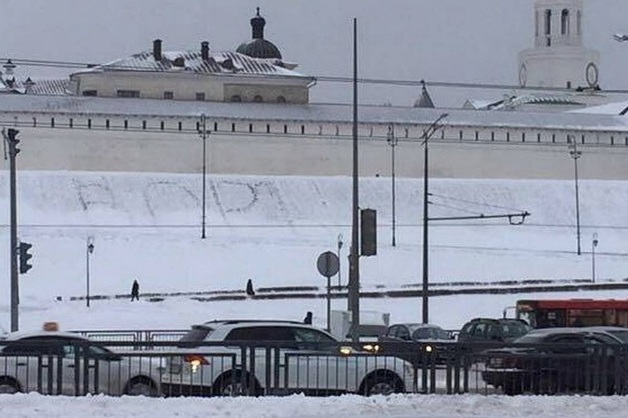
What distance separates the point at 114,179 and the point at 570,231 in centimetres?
2467

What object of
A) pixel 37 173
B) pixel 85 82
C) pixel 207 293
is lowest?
pixel 207 293

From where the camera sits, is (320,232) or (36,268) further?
(320,232)

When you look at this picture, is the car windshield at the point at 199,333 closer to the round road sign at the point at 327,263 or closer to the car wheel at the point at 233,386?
the car wheel at the point at 233,386

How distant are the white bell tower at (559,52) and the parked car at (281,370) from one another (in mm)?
111137

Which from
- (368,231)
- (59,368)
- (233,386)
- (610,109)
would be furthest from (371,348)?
(610,109)

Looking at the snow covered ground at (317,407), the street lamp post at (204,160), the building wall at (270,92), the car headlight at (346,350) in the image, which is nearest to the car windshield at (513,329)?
the car headlight at (346,350)

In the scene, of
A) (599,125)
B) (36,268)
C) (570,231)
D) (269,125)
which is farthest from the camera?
(599,125)

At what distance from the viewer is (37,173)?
86.2 metres

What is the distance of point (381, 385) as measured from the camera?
17.2 meters

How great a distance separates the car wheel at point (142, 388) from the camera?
17.2m

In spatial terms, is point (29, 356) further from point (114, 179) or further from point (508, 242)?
point (114, 179)

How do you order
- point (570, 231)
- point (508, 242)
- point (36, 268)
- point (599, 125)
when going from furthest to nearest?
point (599, 125) < point (570, 231) < point (508, 242) < point (36, 268)

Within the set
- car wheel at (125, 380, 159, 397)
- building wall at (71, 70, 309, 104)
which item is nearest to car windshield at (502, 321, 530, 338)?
car wheel at (125, 380, 159, 397)

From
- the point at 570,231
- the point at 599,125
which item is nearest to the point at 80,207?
the point at 570,231
